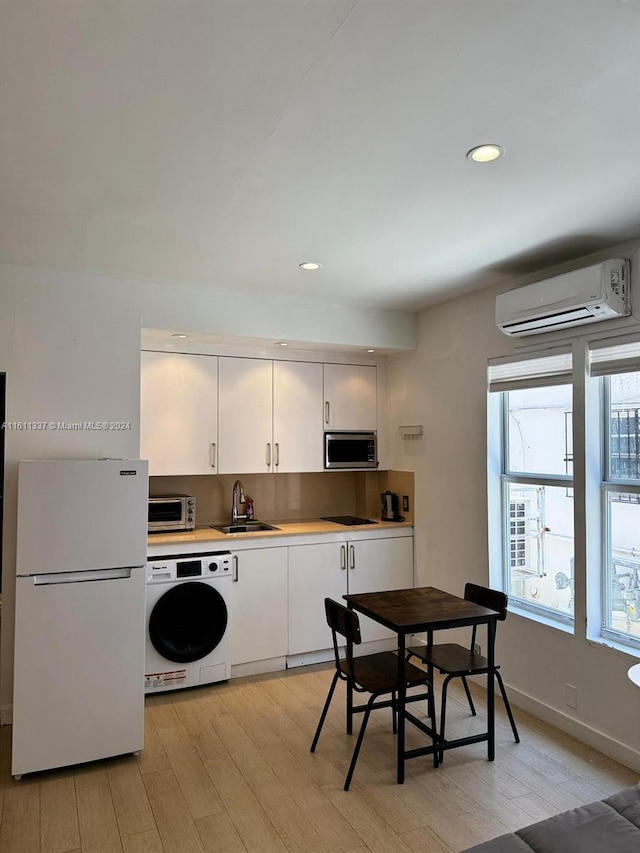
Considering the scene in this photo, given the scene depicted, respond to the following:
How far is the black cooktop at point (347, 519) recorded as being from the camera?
5.00m

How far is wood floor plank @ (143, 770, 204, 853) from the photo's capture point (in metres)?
2.43

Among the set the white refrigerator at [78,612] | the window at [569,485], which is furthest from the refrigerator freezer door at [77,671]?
the window at [569,485]

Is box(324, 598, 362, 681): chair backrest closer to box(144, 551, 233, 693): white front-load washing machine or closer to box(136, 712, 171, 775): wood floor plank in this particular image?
box(136, 712, 171, 775): wood floor plank

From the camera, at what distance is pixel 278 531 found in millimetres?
4465

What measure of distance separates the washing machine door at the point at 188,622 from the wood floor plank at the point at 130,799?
85cm

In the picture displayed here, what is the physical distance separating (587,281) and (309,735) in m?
2.86

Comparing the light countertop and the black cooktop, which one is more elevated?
the black cooktop

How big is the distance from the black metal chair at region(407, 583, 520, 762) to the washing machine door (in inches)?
54.6

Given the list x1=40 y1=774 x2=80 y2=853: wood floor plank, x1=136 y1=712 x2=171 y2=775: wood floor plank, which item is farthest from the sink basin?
x1=40 y1=774 x2=80 y2=853: wood floor plank

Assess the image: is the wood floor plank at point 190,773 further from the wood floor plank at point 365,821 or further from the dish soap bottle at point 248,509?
the dish soap bottle at point 248,509

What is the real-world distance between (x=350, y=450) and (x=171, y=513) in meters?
1.53

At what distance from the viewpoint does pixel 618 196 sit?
2.56m

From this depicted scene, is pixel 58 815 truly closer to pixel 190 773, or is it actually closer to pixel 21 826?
pixel 21 826

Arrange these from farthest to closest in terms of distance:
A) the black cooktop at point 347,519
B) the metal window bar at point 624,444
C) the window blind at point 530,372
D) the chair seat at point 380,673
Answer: the black cooktop at point 347,519, the window blind at point 530,372, the metal window bar at point 624,444, the chair seat at point 380,673
